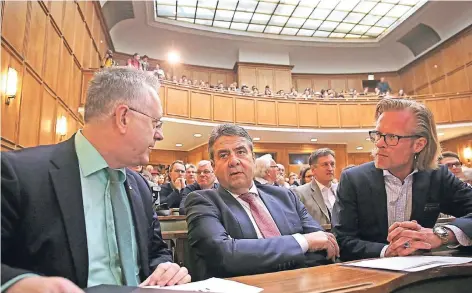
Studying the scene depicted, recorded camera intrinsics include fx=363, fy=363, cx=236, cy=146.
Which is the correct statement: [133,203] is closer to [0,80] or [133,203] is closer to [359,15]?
[0,80]

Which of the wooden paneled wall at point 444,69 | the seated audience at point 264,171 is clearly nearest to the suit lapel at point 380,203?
the seated audience at point 264,171

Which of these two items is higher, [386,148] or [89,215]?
[386,148]

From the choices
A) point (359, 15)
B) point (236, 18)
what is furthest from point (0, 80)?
point (359, 15)

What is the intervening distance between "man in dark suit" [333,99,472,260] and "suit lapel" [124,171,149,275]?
101 cm

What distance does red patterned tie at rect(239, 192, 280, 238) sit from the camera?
73.1 inches

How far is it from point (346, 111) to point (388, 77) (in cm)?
424

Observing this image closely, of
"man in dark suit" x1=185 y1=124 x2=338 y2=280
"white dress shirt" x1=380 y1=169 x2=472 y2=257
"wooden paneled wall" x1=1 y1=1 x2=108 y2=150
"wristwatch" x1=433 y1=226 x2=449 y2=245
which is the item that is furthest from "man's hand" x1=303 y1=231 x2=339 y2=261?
"wooden paneled wall" x1=1 y1=1 x2=108 y2=150

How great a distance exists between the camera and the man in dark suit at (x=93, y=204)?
45.0 inches

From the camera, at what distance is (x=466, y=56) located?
1198cm

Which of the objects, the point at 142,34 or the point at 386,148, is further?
the point at 142,34

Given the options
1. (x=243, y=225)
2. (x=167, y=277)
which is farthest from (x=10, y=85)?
(x=167, y=277)

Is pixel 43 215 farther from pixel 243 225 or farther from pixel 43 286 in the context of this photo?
pixel 243 225

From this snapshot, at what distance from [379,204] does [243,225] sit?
713 millimetres

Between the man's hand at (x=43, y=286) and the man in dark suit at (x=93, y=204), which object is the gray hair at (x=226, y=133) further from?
the man's hand at (x=43, y=286)
